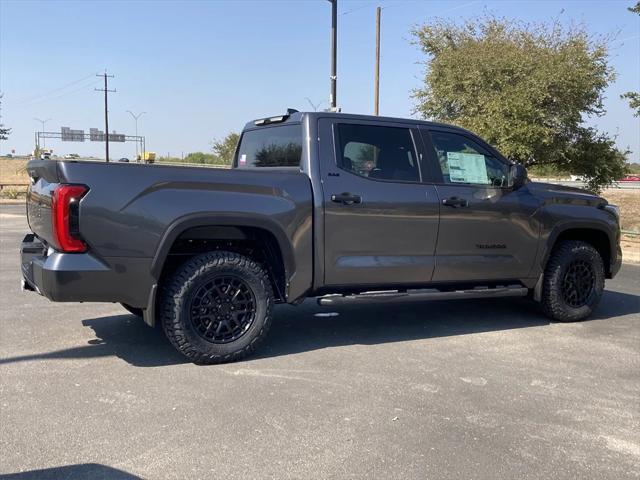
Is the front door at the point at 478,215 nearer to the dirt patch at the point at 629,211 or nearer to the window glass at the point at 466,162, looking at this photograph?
the window glass at the point at 466,162

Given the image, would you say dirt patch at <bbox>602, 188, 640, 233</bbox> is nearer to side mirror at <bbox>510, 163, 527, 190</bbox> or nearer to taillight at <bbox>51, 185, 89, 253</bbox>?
side mirror at <bbox>510, 163, 527, 190</bbox>

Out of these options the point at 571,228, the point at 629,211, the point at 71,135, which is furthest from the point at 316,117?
the point at 71,135

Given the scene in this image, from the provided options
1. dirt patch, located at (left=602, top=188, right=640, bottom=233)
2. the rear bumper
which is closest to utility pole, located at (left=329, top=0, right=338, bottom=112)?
dirt patch, located at (left=602, top=188, right=640, bottom=233)

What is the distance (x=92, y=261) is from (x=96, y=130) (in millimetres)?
84459

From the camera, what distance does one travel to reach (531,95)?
556 inches

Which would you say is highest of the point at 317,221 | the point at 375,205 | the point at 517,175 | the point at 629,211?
the point at 517,175

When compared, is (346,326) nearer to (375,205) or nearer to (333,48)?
(375,205)

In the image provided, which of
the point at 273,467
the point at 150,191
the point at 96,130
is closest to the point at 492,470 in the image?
the point at 273,467

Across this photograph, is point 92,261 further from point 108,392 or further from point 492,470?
point 492,470

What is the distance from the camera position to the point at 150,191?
4.25 metres

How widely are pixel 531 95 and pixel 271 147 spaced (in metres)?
10.4

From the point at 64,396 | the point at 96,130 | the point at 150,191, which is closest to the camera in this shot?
the point at 64,396

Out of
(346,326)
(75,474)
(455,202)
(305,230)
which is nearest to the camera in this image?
(75,474)

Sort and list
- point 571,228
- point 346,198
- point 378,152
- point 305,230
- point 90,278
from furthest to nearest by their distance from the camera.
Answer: point 571,228, point 378,152, point 346,198, point 305,230, point 90,278
